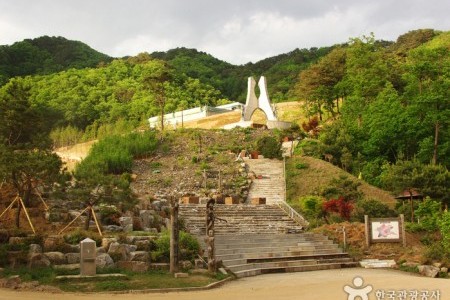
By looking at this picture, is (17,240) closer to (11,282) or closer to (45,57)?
(11,282)

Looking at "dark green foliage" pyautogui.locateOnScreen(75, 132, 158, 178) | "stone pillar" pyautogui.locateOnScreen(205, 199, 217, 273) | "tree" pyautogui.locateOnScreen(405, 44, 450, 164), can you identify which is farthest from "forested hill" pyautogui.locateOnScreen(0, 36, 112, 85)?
"stone pillar" pyautogui.locateOnScreen(205, 199, 217, 273)

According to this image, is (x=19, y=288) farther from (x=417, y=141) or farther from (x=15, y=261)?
(x=417, y=141)

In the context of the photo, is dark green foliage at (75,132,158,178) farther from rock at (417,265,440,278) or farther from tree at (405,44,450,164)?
rock at (417,265,440,278)

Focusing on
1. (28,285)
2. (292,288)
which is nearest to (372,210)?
(292,288)

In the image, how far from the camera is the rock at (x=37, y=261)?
13641mm

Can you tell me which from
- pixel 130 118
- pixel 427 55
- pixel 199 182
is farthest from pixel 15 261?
pixel 130 118

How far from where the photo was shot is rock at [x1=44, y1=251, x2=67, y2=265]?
46.1 feet

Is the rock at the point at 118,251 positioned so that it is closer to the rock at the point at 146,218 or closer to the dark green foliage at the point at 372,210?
the rock at the point at 146,218

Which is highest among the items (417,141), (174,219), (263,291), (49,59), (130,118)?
(49,59)

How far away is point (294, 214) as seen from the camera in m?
24.2

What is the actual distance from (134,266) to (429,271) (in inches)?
344

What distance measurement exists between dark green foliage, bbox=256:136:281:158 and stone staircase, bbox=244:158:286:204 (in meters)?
0.51

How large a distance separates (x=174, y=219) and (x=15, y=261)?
13.3 ft

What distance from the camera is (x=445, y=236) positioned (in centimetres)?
1803
